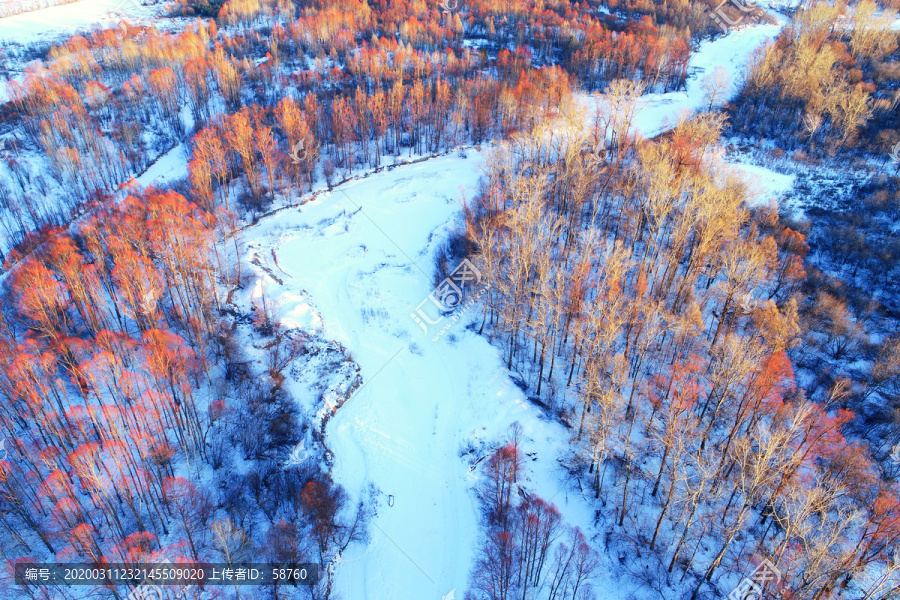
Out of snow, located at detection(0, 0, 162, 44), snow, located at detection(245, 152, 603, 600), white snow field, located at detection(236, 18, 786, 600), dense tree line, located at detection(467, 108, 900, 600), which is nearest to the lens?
dense tree line, located at detection(467, 108, 900, 600)

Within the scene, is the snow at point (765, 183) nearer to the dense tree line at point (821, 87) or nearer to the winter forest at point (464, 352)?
the winter forest at point (464, 352)

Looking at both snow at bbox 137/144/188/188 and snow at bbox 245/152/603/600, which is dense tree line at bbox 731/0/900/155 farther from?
snow at bbox 137/144/188/188

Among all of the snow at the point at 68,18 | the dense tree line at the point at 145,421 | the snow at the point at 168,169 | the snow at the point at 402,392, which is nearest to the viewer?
the dense tree line at the point at 145,421

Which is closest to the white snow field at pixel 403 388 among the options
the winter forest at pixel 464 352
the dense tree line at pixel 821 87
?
the winter forest at pixel 464 352

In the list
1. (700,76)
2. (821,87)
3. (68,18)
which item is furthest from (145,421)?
(68,18)

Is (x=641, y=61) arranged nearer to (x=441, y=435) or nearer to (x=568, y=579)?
(x=441, y=435)

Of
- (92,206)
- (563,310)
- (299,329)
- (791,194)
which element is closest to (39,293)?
(299,329)

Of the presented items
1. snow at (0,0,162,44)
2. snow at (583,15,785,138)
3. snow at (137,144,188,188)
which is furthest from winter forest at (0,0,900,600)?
snow at (0,0,162,44)
